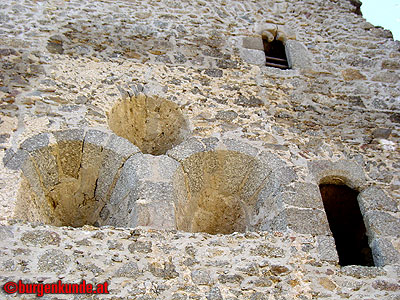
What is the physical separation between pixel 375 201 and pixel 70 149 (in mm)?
2620

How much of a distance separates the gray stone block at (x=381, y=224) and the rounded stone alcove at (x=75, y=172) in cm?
202

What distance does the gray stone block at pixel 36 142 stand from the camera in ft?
14.0

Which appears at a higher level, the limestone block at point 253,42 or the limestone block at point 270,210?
the limestone block at point 253,42

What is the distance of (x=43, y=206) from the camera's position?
430 cm

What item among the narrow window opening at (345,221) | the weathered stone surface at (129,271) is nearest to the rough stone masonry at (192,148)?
the weathered stone surface at (129,271)

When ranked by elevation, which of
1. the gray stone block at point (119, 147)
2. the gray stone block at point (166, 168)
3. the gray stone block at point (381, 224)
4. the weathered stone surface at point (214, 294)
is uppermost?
the gray stone block at point (119, 147)

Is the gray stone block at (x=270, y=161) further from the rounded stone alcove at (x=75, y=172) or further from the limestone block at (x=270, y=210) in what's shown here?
the rounded stone alcove at (x=75, y=172)

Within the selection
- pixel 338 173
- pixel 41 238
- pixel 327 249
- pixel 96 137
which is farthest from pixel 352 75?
pixel 41 238

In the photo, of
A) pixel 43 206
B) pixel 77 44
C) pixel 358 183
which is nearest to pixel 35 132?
pixel 43 206

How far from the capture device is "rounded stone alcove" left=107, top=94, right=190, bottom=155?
5094 millimetres

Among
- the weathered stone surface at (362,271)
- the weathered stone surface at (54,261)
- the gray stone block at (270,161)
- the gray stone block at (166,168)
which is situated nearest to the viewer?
the weathered stone surface at (54,261)

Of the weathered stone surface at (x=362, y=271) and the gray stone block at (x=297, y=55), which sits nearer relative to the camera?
the weathered stone surface at (x=362, y=271)

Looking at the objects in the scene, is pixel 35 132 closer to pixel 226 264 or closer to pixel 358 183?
pixel 226 264

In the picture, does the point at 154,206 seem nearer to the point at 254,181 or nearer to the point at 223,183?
the point at 223,183
